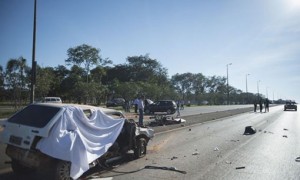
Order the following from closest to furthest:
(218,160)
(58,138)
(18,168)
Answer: (58,138) < (18,168) < (218,160)

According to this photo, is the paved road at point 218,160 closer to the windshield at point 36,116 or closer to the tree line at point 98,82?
the windshield at point 36,116

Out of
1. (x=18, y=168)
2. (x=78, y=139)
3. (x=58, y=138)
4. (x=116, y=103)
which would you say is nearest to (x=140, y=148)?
(x=78, y=139)

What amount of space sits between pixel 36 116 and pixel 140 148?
3.83 m

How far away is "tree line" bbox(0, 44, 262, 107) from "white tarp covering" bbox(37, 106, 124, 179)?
30660 millimetres

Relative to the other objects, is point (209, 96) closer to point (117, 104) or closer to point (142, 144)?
point (117, 104)

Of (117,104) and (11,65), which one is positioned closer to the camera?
(11,65)

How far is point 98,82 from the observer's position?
7462 cm

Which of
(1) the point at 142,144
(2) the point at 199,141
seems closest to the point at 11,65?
(2) the point at 199,141

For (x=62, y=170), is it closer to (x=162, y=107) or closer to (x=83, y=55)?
(x=162, y=107)

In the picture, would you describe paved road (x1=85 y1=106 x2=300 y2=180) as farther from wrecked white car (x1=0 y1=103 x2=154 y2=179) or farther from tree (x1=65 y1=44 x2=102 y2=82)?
tree (x1=65 y1=44 x2=102 y2=82)

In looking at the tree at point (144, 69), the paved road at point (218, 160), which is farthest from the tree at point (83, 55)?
the paved road at point (218, 160)

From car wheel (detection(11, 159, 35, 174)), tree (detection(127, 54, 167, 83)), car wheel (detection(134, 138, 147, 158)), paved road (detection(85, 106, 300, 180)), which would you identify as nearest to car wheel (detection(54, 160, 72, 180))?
paved road (detection(85, 106, 300, 180))

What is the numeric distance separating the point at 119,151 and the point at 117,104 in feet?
181

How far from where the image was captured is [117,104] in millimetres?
64438
